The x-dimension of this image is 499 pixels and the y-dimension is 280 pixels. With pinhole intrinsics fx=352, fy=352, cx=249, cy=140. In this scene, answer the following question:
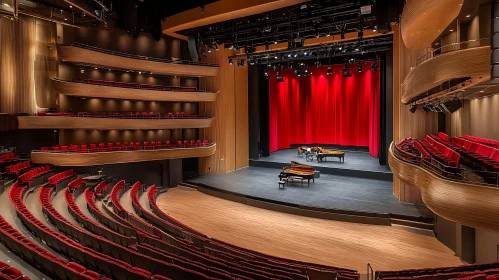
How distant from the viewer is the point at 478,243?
19.8 ft

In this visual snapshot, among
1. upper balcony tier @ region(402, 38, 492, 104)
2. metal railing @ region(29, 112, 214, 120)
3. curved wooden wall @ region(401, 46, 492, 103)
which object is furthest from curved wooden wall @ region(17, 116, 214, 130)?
curved wooden wall @ region(401, 46, 492, 103)

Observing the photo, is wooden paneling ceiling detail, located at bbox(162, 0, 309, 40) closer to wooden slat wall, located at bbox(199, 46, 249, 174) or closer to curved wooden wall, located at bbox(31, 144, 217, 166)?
wooden slat wall, located at bbox(199, 46, 249, 174)

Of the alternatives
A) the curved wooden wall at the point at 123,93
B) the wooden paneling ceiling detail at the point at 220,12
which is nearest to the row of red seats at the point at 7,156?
the curved wooden wall at the point at 123,93

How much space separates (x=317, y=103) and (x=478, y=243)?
37.0 ft

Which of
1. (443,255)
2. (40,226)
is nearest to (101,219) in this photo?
(40,226)

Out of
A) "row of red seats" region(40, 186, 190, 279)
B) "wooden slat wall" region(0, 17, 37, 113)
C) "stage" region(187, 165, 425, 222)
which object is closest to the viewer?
"row of red seats" region(40, 186, 190, 279)

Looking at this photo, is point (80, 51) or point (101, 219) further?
point (80, 51)

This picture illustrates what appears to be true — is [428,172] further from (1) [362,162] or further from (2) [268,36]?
(1) [362,162]

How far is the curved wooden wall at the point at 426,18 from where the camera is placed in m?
5.12

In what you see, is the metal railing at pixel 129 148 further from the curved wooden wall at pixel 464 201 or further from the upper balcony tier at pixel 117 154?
the curved wooden wall at pixel 464 201

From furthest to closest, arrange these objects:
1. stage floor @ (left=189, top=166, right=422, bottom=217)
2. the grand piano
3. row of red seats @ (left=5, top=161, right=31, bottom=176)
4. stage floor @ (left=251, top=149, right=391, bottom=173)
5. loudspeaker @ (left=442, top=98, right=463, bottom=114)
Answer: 1. stage floor @ (left=251, top=149, right=391, bottom=173)
2. the grand piano
3. stage floor @ (left=189, top=166, right=422, bottom=217)
4. row of red seats @ (left=5, top=161, right=31, bottom=176)
5. loudspeaker @ (left=442, top=98, right=463, bottom=114)

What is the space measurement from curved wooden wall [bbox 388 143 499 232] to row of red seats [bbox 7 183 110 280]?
4210 millimetres

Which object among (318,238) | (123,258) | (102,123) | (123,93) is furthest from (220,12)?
(123,258)

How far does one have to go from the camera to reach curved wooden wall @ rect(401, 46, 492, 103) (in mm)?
4434
